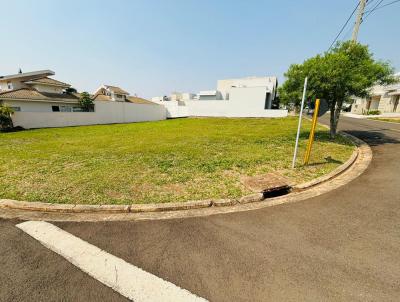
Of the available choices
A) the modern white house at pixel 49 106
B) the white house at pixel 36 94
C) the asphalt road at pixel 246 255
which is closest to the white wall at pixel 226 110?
the modern white house at pixel 49 106

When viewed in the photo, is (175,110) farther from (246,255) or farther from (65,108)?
(246,255)

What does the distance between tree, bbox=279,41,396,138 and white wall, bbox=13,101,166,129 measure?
67.7ft

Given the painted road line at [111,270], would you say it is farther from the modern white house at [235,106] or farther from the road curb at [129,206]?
the modern white house at [235,106]

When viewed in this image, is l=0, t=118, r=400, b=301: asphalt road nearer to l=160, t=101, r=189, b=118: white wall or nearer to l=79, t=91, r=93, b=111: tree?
l=79, t=91, r=93, b=111: tree

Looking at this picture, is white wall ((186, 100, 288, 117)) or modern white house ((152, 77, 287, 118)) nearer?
white wall ((186, 100, 288, 117))

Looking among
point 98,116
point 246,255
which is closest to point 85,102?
point 98,116

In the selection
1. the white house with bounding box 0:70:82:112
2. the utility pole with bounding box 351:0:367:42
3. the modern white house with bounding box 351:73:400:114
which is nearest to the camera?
the utility pole with bounding box 351:0:367:42

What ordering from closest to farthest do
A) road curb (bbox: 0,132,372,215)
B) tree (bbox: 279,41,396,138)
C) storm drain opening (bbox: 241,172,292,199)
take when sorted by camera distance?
road curb (bbox: 0,132,372,215)
storm drain opening (bbox: 241,172,292,199)
tree (bbox: 279,41,396,138)

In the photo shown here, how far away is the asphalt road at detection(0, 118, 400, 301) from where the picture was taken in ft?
6.98

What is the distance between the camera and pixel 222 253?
8.80ft

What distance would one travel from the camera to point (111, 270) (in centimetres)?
243

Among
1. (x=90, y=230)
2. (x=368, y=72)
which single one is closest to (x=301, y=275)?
(x=90, y=230)

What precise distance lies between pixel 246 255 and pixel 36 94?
27.0 meters

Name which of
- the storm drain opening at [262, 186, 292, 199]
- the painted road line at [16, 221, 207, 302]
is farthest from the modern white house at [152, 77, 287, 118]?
the painted road line at [16, 221, 207, 302]
